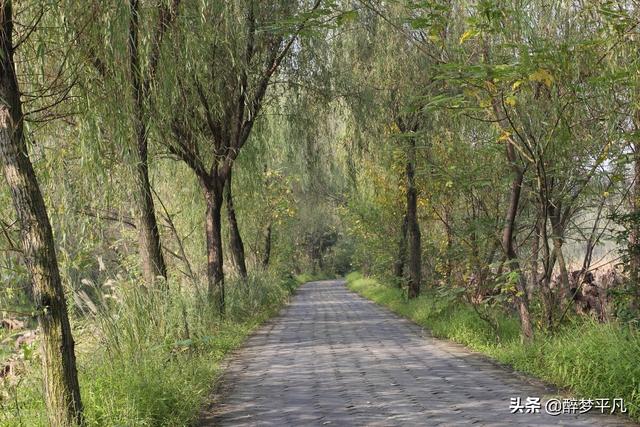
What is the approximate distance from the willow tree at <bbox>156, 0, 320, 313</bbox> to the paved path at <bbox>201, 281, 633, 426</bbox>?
130 inches

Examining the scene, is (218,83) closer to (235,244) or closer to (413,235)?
(235,244)

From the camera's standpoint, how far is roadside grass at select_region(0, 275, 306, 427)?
16.0 feet

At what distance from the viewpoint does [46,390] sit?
14.3ft

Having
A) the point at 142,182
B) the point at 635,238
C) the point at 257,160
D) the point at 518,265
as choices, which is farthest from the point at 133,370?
the point at 257,160

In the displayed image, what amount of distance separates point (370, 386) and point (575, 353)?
2.13 m

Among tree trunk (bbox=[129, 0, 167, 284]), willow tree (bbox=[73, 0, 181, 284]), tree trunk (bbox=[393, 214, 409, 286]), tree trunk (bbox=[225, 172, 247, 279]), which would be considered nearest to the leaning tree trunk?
willow tree (bbox=[73, 0, 181, 284])

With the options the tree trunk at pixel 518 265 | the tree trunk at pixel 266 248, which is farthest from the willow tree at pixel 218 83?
the tree trunk at pixel 266 248

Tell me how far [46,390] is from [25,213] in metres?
1.21

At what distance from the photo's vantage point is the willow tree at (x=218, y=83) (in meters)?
7.65

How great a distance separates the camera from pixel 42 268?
4.26m

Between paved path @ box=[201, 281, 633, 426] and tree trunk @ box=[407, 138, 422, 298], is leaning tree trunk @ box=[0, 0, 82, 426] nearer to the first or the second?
paved path @ box=[201, 281, 633, 426]

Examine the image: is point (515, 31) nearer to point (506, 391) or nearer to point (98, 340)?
point (506, 391)

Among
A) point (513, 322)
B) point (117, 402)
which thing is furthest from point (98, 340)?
point (513, 322)

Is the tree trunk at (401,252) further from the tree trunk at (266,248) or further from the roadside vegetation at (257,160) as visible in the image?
the tree trunk at (266,248)
